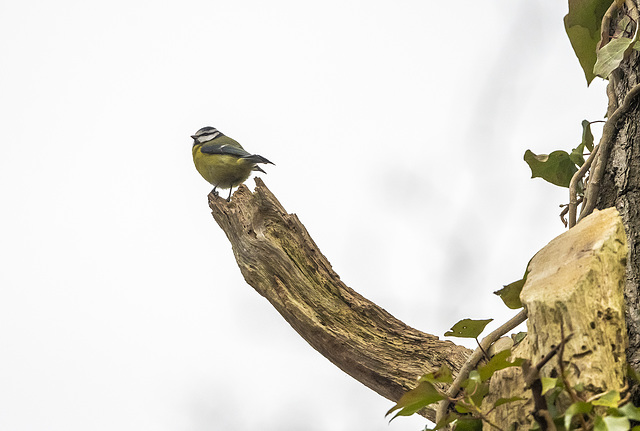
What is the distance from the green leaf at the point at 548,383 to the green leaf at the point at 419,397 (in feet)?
0.66

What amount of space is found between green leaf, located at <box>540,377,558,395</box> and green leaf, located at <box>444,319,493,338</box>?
38 cm

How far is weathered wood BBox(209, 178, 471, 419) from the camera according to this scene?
4.94ft

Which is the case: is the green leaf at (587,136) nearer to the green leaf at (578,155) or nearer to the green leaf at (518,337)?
the green leaf at (578,155)

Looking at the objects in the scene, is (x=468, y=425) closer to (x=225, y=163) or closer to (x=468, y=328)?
(x=468, y=328)

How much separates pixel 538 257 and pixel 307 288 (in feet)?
2.06

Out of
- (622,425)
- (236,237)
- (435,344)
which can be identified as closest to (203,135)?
(236,237)

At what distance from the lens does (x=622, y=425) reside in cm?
79

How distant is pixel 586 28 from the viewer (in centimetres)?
146

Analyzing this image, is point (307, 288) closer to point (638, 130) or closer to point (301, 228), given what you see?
point (301, 228)

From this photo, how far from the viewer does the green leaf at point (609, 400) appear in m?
0.82

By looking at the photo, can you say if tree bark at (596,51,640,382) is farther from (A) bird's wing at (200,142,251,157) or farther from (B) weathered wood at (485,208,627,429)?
(A) bird's wing at (200,142,251,157)

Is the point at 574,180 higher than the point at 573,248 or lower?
higher

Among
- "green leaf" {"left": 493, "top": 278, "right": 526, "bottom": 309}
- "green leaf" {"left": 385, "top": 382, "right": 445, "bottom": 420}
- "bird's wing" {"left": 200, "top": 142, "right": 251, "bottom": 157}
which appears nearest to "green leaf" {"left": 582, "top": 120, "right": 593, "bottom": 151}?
"green leaf" {"left": 493, "top": 278, "right": 526, "bottom": 309}

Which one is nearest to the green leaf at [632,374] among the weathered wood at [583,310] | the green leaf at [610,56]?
the weathered wood at [583,310]
